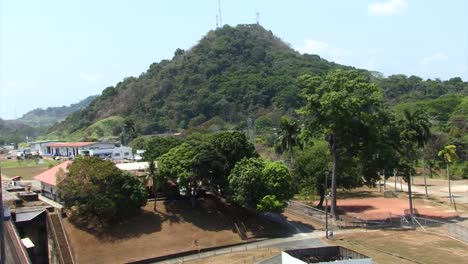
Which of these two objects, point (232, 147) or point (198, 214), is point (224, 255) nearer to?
point (198, 214)

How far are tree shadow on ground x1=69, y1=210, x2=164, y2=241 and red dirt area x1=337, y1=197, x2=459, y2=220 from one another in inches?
902

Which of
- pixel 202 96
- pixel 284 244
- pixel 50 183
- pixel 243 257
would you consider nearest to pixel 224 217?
pixel 284 244

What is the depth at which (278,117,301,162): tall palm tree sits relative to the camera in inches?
2591

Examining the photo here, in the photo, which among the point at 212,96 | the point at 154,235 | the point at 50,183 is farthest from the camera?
the point at 212,96

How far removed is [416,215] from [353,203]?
9.79m

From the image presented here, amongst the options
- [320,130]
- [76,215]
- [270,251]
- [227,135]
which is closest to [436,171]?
[320,130]

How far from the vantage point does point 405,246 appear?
4303 centimetres

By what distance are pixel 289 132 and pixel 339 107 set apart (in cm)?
1360

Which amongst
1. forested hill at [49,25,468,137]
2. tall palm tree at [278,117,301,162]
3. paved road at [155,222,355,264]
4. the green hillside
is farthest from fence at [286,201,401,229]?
forested hill at [49,25,468,137]

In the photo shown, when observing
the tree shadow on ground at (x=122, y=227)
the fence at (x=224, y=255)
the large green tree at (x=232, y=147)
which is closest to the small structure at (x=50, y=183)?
the tree shadow on ground at (x=122, y=227)

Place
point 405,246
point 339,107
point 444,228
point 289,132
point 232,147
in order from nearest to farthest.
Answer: point 405,246, point 444,228, point 339,107, point 232,147, point 289,132

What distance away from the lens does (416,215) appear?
Answer: 56.5 m

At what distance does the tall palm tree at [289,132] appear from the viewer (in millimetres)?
65812

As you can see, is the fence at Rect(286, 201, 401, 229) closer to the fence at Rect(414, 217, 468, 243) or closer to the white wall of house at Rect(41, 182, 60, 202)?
the fence at Rect(414, 217, 468, 243)
